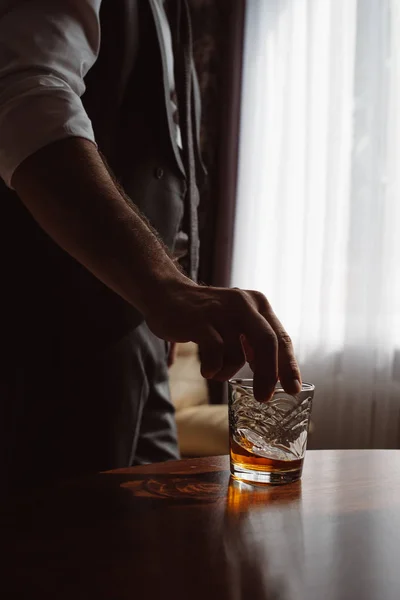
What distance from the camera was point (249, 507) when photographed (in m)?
0.60

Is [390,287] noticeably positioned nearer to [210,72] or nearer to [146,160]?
[210,72]

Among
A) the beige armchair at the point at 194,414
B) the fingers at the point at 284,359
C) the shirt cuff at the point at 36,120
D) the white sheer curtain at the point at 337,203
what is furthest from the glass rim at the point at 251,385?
the white sheer curtain at the point at 337,203

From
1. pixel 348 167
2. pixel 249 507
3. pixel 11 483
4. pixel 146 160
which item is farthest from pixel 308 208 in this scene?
pixel 249 507

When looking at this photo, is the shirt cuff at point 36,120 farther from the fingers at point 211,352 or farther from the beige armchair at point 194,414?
the beige armchair at point 194,414

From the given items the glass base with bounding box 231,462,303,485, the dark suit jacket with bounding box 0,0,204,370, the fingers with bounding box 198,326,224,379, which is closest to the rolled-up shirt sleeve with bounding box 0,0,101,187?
the dark suit jacket with bounding box 0,0,204,370

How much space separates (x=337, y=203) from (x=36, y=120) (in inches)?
108

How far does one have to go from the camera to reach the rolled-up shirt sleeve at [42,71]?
2.43 ft

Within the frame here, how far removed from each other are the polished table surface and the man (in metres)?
0.11

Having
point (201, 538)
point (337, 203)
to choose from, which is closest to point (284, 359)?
point (201, 538)

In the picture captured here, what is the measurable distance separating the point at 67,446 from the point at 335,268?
251 centimetres

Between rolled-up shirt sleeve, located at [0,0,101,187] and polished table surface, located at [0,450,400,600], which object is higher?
rolled-up shirt sleeve, located at [0,0,101,187]

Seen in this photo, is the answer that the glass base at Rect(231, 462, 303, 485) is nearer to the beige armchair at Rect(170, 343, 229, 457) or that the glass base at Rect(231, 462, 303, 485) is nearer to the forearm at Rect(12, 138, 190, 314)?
the forearm at Rect(12, 138, 190, 314)

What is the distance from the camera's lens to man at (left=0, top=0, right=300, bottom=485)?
667mm

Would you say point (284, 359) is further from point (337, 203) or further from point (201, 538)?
point (337, 203)
